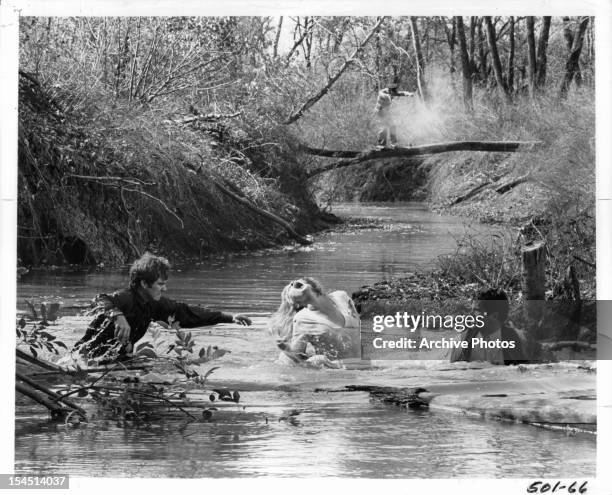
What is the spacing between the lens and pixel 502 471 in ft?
18.4

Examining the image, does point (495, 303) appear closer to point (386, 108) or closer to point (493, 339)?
point (493, 339)

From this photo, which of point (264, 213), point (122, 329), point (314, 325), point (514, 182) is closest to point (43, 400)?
point (122, 329)

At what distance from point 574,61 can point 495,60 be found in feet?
1.20

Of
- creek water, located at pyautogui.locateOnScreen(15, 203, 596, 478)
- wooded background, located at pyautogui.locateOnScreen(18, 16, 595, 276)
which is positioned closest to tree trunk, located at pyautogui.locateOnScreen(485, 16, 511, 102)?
wooded background, located at pyautogui.locateOnScreen(18, 16, 595, 276)

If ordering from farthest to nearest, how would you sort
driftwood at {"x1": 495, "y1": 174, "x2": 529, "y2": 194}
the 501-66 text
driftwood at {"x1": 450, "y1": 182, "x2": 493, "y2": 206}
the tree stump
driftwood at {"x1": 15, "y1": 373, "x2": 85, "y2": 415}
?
driftwood at {"x1": 450, "y1": 182, "x2": 493, "y2": 206} → driftwood at {"x1": 495, "y1": 174, "x2": 529, "y2": 194} → the tree stump → driftwood at {"x1": 15, "y1": 373, "x2": 85, "y2": 415} → the 501-66 text

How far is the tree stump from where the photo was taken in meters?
6.22

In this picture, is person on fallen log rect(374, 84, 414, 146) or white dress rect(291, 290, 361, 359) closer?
white dress rect(291, 290, 361, 359)

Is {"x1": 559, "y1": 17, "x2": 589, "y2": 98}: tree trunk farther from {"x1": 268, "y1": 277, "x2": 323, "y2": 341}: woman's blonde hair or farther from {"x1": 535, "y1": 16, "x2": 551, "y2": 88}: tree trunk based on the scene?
{"x1": 268, "y1": 277, "x2": 323, "y2": 341}: woman's blonde hair

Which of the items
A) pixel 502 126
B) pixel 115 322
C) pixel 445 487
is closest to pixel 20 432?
pixel 115 322

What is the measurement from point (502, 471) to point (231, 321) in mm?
1354

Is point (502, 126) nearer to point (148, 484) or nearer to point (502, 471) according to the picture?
point (502, 471)

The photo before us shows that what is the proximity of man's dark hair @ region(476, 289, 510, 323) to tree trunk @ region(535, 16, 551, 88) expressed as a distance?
94 cm

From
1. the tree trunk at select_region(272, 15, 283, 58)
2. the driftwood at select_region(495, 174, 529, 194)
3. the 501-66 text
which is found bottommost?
the 501-66 text

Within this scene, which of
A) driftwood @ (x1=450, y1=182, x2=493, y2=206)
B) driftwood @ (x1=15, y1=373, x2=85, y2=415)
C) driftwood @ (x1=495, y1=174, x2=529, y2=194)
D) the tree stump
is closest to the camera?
driftwood @ (x1=15, y1=373, x2=85, y2=415)
